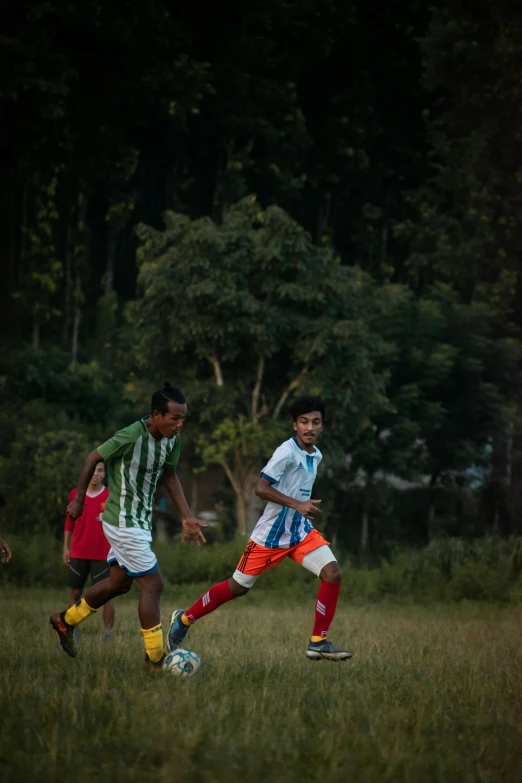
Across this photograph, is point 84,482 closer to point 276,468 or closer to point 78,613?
point 78,613

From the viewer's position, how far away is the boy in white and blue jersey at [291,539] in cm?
918

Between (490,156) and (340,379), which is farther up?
(490,156)

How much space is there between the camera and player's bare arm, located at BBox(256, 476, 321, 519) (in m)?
8.57

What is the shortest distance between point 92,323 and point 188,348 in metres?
6.93

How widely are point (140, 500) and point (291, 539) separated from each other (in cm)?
165

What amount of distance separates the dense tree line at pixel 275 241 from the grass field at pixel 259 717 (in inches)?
880

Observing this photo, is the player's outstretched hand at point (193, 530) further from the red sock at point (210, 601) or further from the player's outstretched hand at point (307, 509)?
the red sock at point (210, 601)

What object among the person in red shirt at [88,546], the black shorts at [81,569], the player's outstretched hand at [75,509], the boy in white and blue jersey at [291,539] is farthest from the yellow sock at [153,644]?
the black shorts at [81,569]

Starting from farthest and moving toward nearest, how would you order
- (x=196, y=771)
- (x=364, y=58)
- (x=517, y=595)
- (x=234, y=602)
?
(x=364, y=58), (x=234, y=602), (x=517, y=595), (x=196, y=771)

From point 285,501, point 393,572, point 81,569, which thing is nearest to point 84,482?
point 285,501

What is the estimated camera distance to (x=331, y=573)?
9227 mm

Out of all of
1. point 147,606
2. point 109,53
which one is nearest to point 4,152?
point 109,53

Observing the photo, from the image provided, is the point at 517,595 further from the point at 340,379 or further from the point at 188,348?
the point at 188,348

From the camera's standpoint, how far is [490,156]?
38.3 metres
